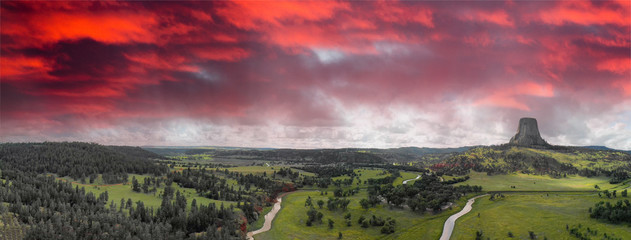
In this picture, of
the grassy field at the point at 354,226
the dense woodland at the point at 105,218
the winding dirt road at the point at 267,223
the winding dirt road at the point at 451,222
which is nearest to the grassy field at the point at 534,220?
the winding dirt road at the point at 451,222

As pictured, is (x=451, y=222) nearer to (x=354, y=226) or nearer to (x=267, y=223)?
(x=354, y=226)

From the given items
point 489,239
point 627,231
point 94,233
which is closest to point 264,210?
point 94,233

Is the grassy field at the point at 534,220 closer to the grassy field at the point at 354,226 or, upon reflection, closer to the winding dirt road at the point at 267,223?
the grassy field at the point at 354,226

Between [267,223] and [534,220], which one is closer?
[534,220]

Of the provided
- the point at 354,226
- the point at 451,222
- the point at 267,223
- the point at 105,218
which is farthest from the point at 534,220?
the point at 105,218

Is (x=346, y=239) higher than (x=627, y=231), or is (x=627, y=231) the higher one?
(x=627, y=231)

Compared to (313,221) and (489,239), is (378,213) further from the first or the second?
(489,239)

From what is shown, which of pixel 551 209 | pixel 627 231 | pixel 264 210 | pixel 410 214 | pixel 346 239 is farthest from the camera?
pixel 264 210
